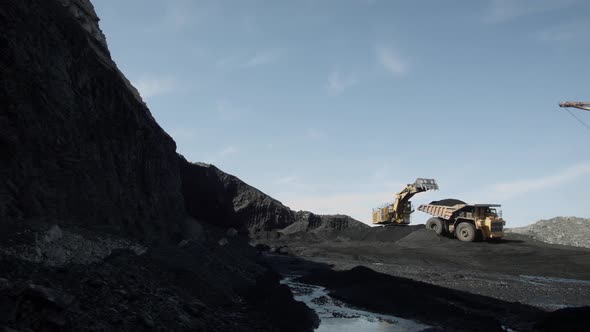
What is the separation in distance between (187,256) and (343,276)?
7.85 meters

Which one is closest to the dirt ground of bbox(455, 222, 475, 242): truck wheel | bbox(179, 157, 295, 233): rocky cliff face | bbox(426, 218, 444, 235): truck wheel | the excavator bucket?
bbox(426, 218, 444, 235): truck wheel

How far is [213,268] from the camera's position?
593 inches

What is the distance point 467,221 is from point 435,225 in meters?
2.95

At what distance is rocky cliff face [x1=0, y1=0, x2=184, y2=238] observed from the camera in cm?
1089

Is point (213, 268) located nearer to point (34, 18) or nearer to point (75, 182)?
point (75, 182)

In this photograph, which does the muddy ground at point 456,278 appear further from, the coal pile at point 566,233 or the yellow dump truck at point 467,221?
the coal pile at point 566,233

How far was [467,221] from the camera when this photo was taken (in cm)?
3266

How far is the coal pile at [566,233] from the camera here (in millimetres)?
36312

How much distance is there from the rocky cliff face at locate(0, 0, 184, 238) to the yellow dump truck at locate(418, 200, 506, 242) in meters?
21.6

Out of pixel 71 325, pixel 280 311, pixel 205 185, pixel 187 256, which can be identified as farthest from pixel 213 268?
pixel 205 185

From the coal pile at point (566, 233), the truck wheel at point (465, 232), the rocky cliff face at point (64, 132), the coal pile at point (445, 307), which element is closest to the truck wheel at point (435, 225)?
the truck wheel at point (465, 232)

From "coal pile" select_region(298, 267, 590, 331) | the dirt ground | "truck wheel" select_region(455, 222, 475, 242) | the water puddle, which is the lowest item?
the water puddle

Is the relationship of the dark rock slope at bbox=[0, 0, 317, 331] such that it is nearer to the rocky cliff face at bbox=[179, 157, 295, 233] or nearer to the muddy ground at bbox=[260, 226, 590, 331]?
the muddy ground at bbox=[260, 226, 590, 331]

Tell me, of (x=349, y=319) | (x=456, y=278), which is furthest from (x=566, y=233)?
(x=349, y=319)
